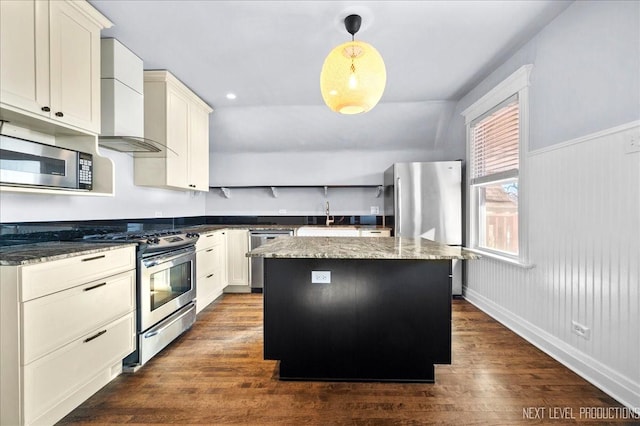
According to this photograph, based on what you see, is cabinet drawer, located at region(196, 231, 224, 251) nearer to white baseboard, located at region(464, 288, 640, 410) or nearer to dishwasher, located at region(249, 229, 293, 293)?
dishwasher, located at region(249, 229, 293, 293)

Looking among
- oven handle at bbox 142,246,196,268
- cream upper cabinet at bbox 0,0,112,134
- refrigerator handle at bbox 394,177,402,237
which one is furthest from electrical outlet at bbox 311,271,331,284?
refrigerator handle at bbox 394,177,402,237

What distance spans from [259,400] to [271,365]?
0.38m

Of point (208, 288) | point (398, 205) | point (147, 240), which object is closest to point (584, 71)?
point (398, 205)

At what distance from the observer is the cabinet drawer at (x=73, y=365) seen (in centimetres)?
144

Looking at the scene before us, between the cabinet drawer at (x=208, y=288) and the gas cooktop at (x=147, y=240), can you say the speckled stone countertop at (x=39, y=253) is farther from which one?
the cabinet drawer at (x=208, y=288)

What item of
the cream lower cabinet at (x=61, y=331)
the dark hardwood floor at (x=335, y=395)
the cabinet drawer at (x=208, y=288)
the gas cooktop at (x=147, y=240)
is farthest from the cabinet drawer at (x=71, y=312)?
the cabinet drawer at (x=208, y=288)

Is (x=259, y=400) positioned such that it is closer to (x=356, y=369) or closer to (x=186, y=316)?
(x=356, y=369)

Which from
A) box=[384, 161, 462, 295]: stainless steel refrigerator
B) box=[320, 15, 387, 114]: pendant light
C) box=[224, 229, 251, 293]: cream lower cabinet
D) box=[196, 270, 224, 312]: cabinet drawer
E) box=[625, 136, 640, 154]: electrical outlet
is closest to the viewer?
box=[320, 15, 387, 114]: pendant light

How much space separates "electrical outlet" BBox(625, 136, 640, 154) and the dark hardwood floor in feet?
4.82

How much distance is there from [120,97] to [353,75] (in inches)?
80.5

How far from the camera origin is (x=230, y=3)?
2.00 m

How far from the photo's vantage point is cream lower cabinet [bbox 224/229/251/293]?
4.02m

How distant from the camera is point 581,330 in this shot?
203cm

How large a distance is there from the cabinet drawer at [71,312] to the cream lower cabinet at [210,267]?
3.64ft
